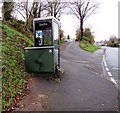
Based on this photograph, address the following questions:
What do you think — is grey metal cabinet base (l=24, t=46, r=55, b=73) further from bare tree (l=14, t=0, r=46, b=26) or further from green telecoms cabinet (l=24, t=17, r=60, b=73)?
bare tree (l=14, t=0, r=46, b=26)

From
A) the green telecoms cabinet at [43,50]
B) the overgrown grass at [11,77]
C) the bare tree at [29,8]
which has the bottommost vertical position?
the overgrown grass at [11,77]

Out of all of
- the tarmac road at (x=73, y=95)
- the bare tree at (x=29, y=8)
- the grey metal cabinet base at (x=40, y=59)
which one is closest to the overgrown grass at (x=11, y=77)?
the tarmac road at (x=73, y=95)

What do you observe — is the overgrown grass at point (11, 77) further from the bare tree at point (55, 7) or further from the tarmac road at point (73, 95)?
the bare tree at point (55, 7)

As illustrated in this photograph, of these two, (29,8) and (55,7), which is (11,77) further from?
(55,7)

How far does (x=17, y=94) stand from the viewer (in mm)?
5234

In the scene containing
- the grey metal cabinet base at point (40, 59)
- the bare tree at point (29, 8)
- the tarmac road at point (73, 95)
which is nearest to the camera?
the tarmac road at point (73, 95)

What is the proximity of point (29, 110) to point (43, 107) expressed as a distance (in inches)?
15.8

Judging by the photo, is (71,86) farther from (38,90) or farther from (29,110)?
(29,110)

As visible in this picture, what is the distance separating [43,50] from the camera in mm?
6863

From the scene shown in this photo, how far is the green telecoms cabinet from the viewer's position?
22.5 feet

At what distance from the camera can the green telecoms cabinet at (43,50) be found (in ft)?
22.5

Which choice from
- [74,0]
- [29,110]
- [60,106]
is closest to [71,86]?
[60,106]

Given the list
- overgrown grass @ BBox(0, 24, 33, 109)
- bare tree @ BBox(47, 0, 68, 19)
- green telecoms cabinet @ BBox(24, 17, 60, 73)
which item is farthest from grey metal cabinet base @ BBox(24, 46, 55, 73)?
bare tree @ BBox(47, 0, 68, 19)

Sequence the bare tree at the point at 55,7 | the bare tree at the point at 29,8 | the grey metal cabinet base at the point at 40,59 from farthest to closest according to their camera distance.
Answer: the bare tree at the point at 55,7 → the bare tree at the point at 29,8 → the grey metal cabinet base at the point at 40,59
